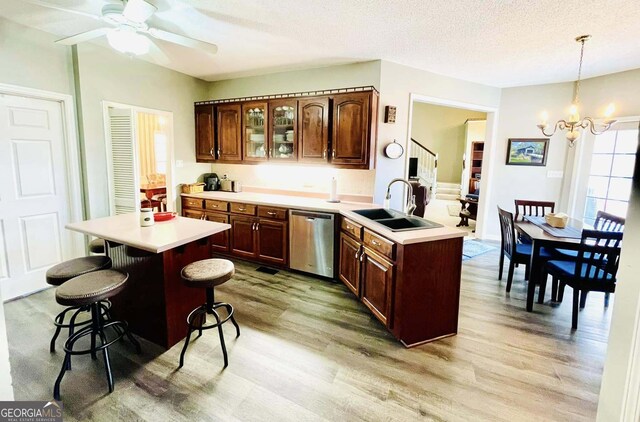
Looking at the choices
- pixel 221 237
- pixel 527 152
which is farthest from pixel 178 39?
pixel 527 152

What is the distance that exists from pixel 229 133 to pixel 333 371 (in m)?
3.66

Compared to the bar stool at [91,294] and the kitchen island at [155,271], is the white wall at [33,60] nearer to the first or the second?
the kitchen island at [155,271]

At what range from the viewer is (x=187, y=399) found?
1.89 metres

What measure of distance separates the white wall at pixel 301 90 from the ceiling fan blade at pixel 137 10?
7.60 ft

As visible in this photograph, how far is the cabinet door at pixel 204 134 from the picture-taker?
15.5 feet

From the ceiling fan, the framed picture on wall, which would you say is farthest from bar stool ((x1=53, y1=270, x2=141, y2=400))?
the framed picture on wall

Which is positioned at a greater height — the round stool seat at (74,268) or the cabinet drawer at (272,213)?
the cabinet drawer at (272,213)

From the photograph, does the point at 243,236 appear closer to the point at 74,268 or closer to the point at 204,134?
the point at 204,134

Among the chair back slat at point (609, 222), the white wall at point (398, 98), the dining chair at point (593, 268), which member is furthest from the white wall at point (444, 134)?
the dining chair at point (593, 268)

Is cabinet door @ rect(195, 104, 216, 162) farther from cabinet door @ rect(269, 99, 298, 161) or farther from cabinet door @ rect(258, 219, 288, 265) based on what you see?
cabinet door @ rect(258, 219, 288, 265)

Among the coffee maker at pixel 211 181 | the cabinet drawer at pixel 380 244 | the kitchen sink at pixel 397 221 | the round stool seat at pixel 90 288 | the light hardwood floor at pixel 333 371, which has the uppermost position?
the coffee maker at pixel 211 181

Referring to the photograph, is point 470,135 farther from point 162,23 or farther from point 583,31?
point 162,23

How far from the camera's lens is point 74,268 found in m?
2.21

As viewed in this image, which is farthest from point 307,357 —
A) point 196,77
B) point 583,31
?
point 196,77
